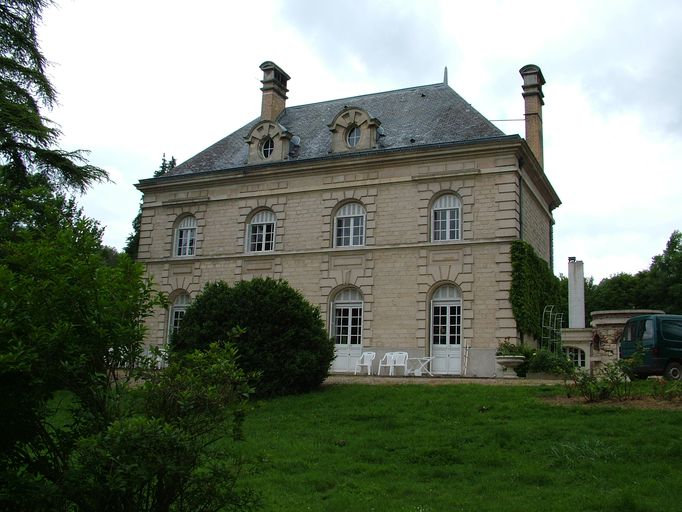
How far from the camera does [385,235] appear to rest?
21.6 m

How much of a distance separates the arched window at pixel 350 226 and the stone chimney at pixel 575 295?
6.45 metres

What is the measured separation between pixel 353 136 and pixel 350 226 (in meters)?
3.12

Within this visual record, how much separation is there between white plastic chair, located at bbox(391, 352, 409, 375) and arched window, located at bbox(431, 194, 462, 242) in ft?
11.6

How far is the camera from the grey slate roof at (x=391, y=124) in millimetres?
21984

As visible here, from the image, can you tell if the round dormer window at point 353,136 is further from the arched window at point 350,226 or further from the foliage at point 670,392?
the foliage at point 670,392

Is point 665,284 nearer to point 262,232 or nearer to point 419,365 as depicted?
point 419,365

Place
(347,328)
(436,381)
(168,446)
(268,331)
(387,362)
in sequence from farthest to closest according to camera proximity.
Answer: (347,328) < (387,362) < (436,381) < (268,331) < (168,446)

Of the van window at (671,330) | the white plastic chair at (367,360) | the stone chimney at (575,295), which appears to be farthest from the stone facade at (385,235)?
the van window at (671,330)

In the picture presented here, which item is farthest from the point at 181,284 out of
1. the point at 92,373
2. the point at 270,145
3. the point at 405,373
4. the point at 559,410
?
the point at 92,373

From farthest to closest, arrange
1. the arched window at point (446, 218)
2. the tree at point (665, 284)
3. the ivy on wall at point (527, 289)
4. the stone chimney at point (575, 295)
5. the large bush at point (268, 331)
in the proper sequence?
the tree at point (665, 284) → the stone chimney at point (575, 295) → the arched window at point (446, 218) → the ivy on wall at point (527, 289) → the large bush at point (268, 331)

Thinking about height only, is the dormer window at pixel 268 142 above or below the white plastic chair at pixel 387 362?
above

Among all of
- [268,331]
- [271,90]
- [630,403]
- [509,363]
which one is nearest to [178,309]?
[271,90]

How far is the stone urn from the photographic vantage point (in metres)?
18.1

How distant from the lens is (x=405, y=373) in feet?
65.4
